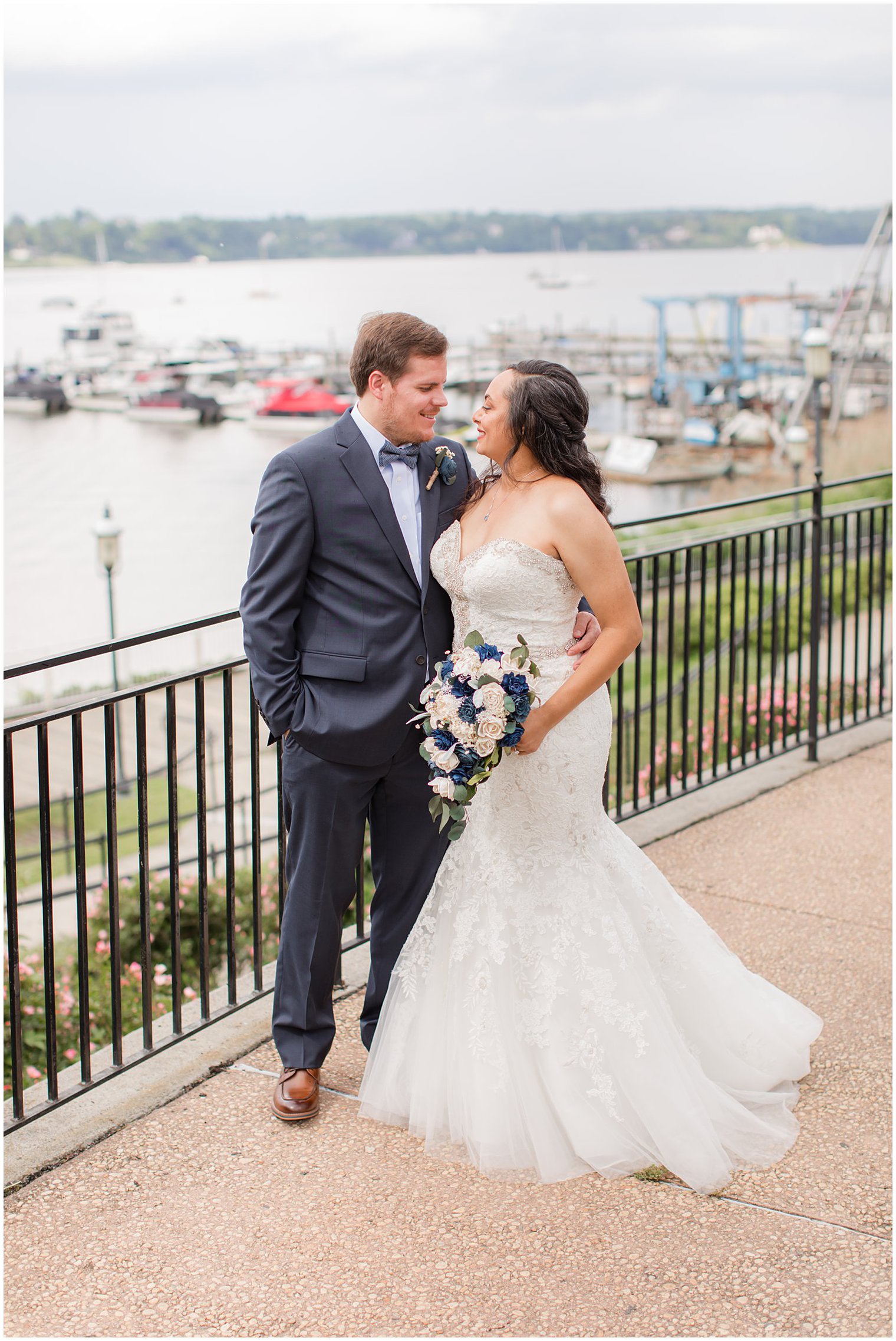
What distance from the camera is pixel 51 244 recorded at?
411 feet

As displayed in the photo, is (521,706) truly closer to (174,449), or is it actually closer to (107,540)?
(107,540)

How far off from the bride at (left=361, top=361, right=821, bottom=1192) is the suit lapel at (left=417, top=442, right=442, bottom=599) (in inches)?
1.4

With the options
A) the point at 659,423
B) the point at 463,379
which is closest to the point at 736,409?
the point at 659,423

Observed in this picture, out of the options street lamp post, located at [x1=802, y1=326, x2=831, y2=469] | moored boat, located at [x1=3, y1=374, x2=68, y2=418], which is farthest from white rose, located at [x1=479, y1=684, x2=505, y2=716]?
moored boat, located at [x1=3, y1=374, x2=68, y2=418]

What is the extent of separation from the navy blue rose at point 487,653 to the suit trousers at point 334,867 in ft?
1.08

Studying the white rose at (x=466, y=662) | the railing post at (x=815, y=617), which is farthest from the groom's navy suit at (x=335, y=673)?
the railing post at (x=815, y=617)

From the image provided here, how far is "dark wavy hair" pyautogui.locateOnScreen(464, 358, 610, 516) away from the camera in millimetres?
2801

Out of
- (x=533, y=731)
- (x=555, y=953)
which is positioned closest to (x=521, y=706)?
(x=533, y=731)

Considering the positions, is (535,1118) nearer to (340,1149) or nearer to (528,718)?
(340,1149)

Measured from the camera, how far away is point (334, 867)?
2992 millimetres

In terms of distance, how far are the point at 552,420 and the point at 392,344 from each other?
404mm

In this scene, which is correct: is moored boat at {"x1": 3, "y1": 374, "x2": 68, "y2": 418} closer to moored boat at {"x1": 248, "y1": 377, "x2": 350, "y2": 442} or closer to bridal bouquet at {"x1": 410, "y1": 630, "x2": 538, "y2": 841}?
moored boat at {"x1": 248, "y1": 377, "x2": 350, "y2": 442}

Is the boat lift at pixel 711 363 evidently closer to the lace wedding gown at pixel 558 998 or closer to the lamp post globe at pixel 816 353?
the lamp post globe at pixel 816 353

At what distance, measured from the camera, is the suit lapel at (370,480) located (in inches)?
112
